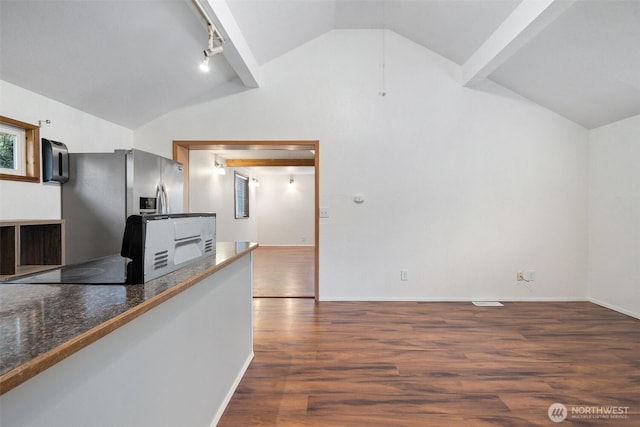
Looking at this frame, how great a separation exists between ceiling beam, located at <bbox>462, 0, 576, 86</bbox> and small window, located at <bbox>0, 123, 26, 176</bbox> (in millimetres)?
4021

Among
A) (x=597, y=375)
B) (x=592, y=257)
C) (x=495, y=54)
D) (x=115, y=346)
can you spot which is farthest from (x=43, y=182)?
(x=592, y=257)

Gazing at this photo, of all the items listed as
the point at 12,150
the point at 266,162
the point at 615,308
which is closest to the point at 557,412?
the point at 615,308

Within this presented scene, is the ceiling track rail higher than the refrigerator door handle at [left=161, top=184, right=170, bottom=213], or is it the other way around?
the ceiling track rail

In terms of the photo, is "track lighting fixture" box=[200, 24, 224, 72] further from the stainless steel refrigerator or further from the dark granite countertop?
the dark granite countertop

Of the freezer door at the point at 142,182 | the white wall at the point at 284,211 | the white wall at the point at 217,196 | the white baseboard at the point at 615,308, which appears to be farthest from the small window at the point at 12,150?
the white wall at the point at 284,211

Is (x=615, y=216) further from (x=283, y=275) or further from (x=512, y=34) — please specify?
(x=283, y=275)

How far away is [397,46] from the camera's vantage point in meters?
3.63

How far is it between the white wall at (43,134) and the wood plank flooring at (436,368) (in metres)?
2.09

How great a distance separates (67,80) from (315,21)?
2.43 m

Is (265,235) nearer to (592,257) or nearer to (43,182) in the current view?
(43,182)

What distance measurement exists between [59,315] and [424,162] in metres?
3.60

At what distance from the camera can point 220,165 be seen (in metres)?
6.03

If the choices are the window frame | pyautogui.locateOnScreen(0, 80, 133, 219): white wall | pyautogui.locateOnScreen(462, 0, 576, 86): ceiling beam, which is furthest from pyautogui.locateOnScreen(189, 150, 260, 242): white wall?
pyautogui.locateOnScreen(462, 0, 576, 86): ceiling beam

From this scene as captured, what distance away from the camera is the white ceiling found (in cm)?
204
